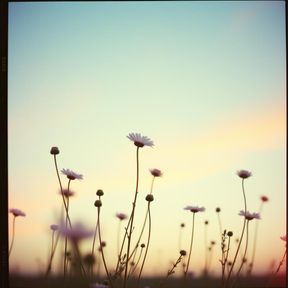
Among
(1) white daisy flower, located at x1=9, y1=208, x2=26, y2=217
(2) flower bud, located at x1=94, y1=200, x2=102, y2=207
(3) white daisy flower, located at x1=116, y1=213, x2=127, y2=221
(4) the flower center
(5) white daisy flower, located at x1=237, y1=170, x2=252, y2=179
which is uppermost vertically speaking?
(4) the flower center

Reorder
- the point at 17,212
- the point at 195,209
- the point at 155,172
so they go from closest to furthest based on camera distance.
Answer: the point at 17,212 → the point at 155,172 → the point at 195,209

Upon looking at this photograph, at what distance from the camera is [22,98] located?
2.24m

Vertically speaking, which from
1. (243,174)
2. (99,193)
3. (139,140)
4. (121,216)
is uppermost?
(139,140)

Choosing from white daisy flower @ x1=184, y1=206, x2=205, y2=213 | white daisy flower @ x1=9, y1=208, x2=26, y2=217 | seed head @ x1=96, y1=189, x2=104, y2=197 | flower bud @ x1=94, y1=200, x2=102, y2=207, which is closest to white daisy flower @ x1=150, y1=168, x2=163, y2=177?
white daisy flower @ x1=184, y1=206, x2=205, y2=213

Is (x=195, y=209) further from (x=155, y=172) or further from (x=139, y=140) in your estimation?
(x=139, y=140)

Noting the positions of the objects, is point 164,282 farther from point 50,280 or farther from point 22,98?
point 22,98

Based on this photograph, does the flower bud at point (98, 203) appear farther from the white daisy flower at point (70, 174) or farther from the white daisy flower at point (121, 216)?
the white daisy flower at point (121, 216)

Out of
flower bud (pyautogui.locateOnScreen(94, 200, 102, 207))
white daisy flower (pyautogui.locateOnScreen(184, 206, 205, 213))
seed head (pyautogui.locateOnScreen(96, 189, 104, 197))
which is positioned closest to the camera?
flower bud (pyautogui.locateOnScreen(94, 200, 102, 207))

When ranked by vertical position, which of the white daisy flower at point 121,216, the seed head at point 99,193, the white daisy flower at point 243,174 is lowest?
the white daisy flower at point 121,216

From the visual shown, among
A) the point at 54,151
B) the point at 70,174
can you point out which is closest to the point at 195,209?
the point at 70,174

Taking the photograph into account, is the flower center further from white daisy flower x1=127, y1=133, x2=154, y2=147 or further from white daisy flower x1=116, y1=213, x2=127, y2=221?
white daisy flower x1=116, y1=213, x2=127, y2=221

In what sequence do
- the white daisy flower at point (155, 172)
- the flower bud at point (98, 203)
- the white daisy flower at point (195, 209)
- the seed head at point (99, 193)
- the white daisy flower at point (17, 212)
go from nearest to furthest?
the flower bud at point (98, 203) < the seed head at point (99, 193) < the white daisy flower at point (17, 212) < the white daisy flower at point (155, 172) < the white daisy flower at point (195, 209)

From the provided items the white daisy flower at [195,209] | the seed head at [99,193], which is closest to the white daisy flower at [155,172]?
the white daisy flower at [195,209]
